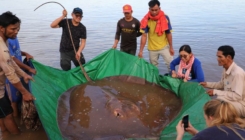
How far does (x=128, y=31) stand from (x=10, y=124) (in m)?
3.02

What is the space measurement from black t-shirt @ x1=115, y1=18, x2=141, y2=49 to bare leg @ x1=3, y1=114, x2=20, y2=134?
2931 millimetres

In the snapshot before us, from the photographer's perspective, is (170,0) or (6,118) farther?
(170,0)

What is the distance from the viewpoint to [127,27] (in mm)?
5324

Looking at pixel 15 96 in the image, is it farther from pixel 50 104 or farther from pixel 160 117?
pixel 160 117

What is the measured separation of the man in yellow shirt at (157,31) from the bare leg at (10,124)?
2.61 m

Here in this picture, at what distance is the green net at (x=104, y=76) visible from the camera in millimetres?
3035

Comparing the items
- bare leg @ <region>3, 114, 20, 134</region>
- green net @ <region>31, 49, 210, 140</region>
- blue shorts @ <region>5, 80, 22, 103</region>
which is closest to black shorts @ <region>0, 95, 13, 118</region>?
bare leg @ <region>3, 114, 20, 134</region>

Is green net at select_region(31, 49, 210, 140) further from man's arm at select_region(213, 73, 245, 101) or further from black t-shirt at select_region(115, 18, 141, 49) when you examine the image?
black t-shirt at select_region(115, 18, 141, 49)

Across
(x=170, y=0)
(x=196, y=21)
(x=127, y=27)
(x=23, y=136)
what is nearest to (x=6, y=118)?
(x=23, y=136)

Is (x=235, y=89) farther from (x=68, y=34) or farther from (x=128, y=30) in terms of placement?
(x=68, y=34)

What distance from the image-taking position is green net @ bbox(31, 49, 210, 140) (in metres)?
3.04

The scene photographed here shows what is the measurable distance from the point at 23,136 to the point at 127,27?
3.01 m

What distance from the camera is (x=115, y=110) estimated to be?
3.32 meters

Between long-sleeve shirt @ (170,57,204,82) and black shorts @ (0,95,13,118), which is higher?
long-sleeve shirt @ (170,57,204,82)
